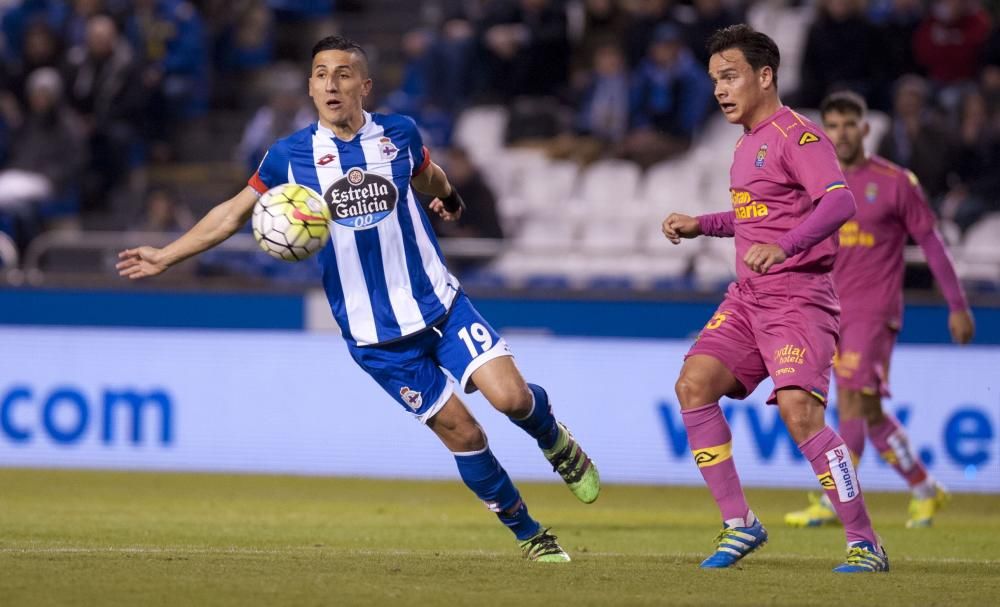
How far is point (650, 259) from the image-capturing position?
14844mm

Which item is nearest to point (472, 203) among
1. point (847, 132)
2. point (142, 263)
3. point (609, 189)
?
point (609, 189)

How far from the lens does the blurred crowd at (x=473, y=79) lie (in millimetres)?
15859

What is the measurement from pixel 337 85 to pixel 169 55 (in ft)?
39.0

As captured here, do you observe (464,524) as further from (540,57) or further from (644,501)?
(540,57)

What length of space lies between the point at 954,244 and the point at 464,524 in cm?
632

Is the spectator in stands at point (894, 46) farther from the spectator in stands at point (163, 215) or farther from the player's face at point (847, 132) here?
the spectator in stands at point (163, 215)

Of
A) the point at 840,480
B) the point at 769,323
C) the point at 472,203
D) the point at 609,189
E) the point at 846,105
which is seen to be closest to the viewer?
the point at 840,480

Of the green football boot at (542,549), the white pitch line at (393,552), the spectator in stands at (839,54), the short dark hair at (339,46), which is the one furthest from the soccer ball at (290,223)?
the spectator in stands at (839,54)

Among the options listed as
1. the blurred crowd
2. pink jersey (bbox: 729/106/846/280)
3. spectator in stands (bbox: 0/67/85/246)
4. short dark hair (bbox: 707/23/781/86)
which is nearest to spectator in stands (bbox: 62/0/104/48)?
the blurred crowd

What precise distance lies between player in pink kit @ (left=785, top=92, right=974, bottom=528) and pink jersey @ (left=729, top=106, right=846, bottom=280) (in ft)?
9.45

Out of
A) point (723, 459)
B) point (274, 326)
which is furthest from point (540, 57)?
point (723, 459)

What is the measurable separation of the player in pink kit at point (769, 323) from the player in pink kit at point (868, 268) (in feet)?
9.41

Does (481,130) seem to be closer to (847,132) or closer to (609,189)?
(609,189)

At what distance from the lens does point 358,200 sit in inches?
299
